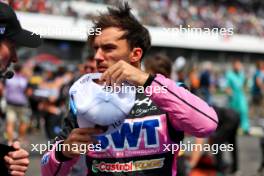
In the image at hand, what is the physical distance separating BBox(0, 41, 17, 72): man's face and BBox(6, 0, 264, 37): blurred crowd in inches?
650

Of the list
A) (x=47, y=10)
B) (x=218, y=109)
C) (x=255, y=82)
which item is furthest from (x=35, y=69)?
(x=218, y=109)

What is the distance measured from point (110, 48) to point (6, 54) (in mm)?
521

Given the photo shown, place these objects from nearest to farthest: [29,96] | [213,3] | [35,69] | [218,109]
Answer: [218,109] < [29,96] < [35,69] < [213,3]

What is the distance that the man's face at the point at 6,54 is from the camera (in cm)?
175

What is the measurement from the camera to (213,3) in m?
31.6

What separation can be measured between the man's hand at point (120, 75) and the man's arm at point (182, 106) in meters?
0.06

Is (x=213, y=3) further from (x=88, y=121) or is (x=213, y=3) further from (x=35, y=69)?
(x=88, y=121)

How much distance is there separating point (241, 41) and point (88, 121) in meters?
27.7

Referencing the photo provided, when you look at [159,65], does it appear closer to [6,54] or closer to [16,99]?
[6,54]

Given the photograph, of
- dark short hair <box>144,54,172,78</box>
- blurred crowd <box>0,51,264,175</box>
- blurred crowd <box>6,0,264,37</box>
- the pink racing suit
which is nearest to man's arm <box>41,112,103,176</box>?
the pink racing suit

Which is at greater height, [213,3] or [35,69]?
[213,3]

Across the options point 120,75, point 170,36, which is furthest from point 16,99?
point 170,36

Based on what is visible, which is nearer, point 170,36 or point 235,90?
point 235,90

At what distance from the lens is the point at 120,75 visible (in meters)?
1.68
